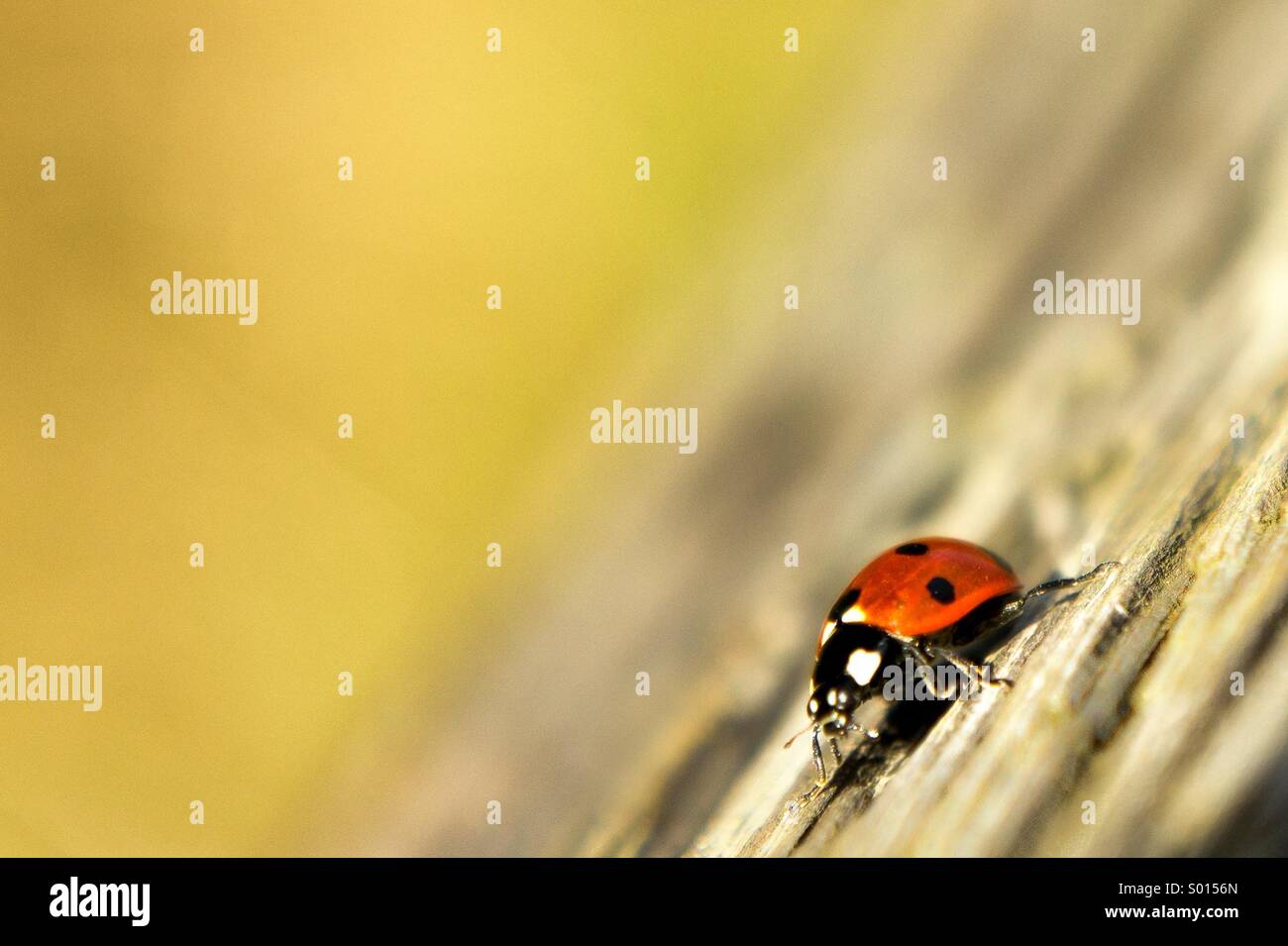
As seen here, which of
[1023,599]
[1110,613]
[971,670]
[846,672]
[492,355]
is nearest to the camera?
[1110,613]

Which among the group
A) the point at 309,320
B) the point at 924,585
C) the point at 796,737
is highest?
the point at 309,320

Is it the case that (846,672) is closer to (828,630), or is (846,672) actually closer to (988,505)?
(828,630)

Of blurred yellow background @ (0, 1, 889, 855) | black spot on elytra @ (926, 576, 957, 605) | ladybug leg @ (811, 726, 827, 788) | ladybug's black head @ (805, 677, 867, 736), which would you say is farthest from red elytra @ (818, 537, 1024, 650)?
blurred yellow background @ (0, 1, 889, 855)

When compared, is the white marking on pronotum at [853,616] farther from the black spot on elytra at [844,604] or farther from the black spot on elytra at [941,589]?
the black spot on elytra at [941,589]

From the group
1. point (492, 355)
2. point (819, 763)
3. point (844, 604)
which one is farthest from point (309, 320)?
point (819, 763)

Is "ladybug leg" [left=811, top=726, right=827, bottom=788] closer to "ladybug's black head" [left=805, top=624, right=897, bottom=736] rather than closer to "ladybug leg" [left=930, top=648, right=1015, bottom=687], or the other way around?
"ladybug's black head" [left=805, top=624, right=897, bottom=736]

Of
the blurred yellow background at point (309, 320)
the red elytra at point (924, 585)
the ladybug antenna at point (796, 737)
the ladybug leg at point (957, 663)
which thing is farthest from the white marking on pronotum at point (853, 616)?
the blurred yellow background at point (309, 320)

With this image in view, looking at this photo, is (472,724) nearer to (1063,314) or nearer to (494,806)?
(494,806)
